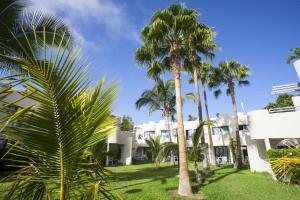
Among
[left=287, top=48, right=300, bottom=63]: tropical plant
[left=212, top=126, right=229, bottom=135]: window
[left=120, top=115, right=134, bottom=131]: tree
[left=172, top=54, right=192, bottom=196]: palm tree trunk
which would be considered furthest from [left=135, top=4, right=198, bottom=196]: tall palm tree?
[left=120, top=115, right=134, bottom=131]: tree

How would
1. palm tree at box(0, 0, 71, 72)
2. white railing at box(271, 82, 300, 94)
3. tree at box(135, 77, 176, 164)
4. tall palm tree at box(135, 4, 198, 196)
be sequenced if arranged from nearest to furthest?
palm tree at box(0, 0, 71, 72) → tall palm tree at box(135, 4, 198, 196) → white railing at box(271, 82, 300, 94) → tree at box(135, 77, 176, 164)

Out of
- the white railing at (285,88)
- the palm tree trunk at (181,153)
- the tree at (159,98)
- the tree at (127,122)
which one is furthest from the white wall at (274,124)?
the tree at (127,122)

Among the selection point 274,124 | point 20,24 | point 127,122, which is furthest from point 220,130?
point 20,24

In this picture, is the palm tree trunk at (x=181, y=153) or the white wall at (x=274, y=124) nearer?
the palm tree trunk at (x=181, y=153)

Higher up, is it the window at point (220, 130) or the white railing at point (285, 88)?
the window at point (220, 130)

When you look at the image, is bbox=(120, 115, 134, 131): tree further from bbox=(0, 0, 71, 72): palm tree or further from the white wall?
bbox=(0, 0, 71, 72): palm tree

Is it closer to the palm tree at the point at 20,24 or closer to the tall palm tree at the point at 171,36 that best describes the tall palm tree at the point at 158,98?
the tall palm tree at the point at 171,36

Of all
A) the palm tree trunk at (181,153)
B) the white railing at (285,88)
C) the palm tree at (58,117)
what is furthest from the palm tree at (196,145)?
the palm tree at (58,117)

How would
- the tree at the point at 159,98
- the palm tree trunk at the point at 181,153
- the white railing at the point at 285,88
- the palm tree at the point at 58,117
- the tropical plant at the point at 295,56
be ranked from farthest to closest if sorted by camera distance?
the tree at the point at 159,98
the tropical plant at the point at 295,56
the white railing at the point at 285,88
the palm tree trunk at the point at 181,153
the palm tree at the point at 58,117

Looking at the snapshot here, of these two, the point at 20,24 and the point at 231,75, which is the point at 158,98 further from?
the point at 20,24

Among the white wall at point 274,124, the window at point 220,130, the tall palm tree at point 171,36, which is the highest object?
the tall palm tree at point 171,36

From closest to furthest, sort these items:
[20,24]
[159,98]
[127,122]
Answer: [20,24] < [159,98] < [127,122]

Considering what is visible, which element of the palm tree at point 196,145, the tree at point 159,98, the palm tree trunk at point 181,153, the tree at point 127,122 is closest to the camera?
the palm tree trunk at point 181,153

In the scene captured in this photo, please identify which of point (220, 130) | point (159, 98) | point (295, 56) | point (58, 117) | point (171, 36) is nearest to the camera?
point (58, 117)
